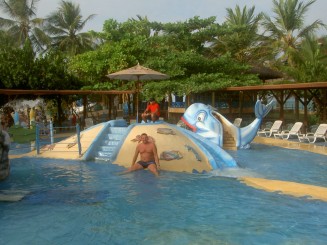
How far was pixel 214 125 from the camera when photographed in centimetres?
1670

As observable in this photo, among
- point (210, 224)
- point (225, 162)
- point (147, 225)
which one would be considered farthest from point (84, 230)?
point (225, 162)

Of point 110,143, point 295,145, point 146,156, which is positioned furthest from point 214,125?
point 146,156

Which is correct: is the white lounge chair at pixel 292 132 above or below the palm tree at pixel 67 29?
below

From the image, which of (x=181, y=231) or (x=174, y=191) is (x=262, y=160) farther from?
(x=181, y=231)

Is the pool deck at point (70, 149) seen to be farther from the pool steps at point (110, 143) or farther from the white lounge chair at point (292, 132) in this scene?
the white lounge chair at point (292, 132)

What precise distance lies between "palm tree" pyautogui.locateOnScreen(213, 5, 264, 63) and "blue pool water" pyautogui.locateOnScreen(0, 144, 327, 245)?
23.0 meters

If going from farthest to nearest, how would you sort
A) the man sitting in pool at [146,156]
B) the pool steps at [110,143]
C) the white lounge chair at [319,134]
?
the white lounge chair at [319,134] < the pool steps at [110,143] < the man sitting in pool at [146,156]

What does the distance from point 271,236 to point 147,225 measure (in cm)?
221

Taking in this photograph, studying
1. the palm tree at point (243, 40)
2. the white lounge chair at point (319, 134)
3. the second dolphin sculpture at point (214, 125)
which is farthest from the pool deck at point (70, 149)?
the palm tree at point (243, 40)

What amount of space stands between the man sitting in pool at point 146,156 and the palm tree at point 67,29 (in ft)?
104

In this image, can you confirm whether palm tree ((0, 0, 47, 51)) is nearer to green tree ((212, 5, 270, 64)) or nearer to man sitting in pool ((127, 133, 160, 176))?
green tree ((212, 5, 270, 64))

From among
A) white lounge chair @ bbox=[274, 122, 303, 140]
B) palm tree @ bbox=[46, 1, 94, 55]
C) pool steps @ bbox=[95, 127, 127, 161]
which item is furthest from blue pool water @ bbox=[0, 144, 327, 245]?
palm tree @ bbox=[46, 1, 94, 55]

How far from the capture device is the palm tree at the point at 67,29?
41062 mm

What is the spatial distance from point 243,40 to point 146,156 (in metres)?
25.5
